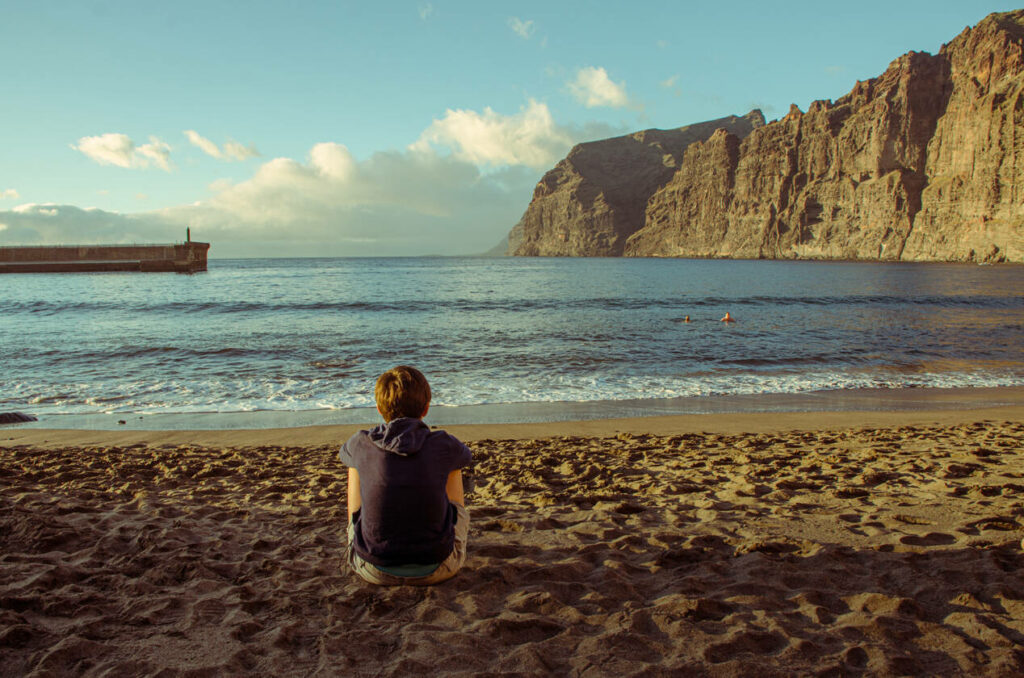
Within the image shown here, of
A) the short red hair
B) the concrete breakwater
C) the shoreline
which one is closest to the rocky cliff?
the shoreline

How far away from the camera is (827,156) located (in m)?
146

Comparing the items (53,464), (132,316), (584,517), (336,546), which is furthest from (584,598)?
(132,316)

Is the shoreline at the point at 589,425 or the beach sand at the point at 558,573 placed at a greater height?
the beach sand at the point at 558,573

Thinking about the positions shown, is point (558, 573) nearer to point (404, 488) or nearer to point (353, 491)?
point (404, 488)

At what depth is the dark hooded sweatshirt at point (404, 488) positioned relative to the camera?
3.23 metres

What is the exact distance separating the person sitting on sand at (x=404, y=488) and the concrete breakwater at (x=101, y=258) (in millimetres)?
85041

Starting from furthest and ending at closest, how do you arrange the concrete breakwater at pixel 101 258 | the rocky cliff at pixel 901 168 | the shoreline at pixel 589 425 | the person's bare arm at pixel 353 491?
the rocky cliff at pixel 901 168
the concrete breakwater at pixel 101 258
the shoreline at pixel 589 425
the person's bare arm at pixel 353 491

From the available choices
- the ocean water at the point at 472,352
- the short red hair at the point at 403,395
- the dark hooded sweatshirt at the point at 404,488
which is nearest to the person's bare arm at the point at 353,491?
the dark hooded sweatshirt at the point at 404,488

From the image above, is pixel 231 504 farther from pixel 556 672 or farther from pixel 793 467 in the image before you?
pixel 793 467

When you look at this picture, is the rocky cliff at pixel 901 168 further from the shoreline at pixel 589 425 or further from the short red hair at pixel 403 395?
the short red hair at pixel 403 395

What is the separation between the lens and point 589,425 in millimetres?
9156

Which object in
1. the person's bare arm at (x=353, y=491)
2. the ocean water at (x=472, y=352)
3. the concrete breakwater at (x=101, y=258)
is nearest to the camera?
the person's bare arm at (x=353, y=491)

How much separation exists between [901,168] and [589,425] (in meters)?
152

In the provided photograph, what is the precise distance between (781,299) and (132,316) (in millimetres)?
38868
